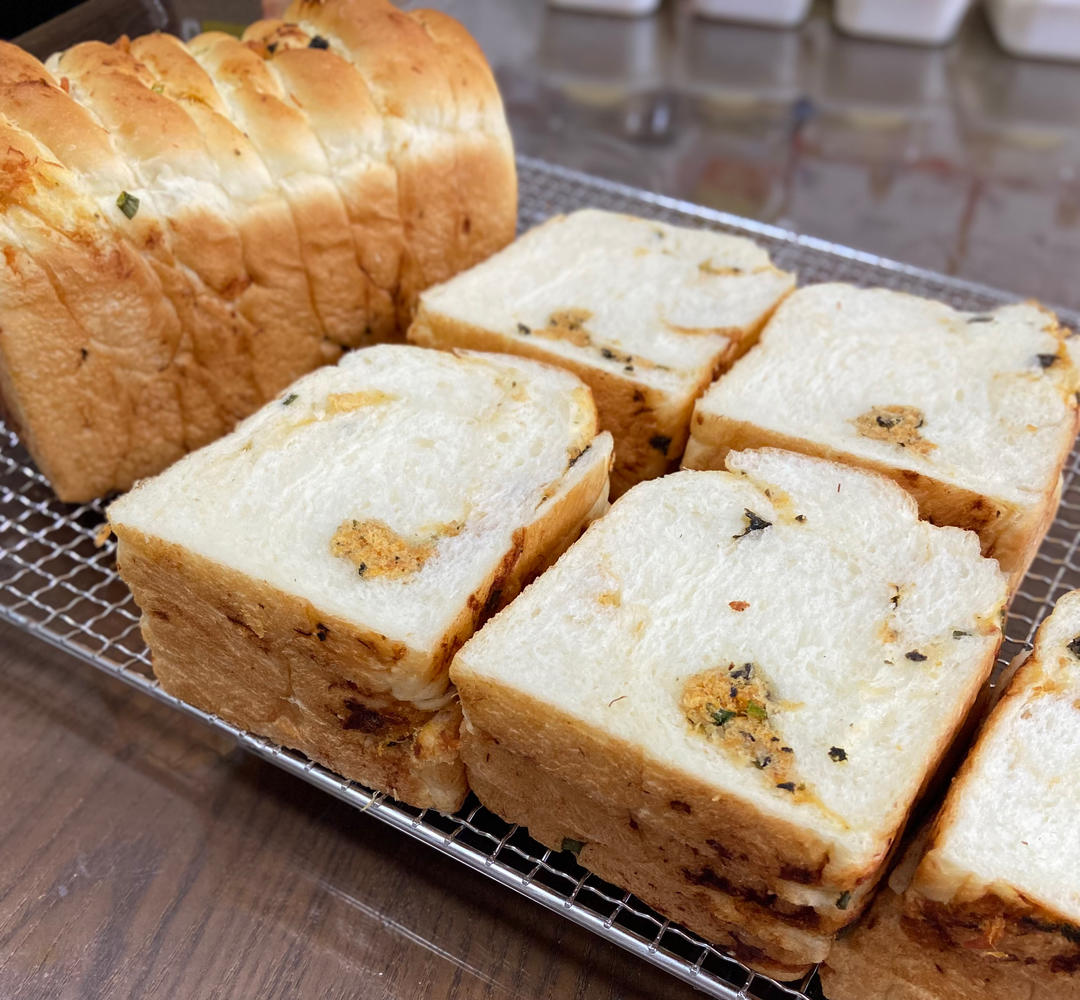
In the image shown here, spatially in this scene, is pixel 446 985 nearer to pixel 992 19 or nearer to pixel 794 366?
pixel 794 366

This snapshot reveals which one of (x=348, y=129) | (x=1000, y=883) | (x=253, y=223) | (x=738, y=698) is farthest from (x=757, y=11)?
(x=1000, y=883)

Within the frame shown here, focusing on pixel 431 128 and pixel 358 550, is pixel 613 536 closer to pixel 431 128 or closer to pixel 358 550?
pixel 358 550

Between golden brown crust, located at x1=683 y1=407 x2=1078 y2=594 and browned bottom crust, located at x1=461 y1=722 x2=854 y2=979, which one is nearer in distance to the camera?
browned bottom crust, located at x1=461 y1=722 x2=854 y2=979

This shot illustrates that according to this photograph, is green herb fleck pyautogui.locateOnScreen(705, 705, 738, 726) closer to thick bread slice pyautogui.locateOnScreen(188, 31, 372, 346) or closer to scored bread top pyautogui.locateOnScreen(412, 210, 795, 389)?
scored bread top pyautogui.locateOnScreen(412, 210, 795, 389)

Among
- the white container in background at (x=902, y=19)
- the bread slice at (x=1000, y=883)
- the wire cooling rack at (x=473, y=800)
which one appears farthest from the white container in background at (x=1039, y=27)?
the bread slice at (x=1000, y=883)

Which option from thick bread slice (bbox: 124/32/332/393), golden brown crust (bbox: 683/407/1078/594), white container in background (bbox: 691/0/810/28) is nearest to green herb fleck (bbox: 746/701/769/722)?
golden brown crust (bbox: 683/407/1078/594)

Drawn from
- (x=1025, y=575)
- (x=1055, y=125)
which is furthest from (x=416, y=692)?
(x=1055, y=125)

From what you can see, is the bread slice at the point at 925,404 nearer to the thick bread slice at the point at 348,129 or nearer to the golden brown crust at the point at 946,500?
the golden brown crust at the point at 946,500
